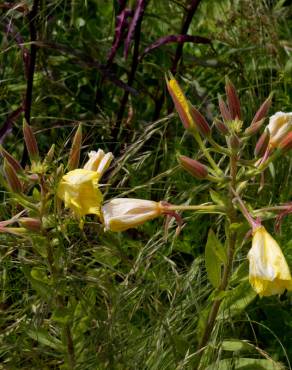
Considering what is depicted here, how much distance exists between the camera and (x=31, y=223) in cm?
127

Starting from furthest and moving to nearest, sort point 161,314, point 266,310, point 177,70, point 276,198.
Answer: point 177,70 → point 276,198 → point 266,310 → point 161,314

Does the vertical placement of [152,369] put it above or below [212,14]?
below

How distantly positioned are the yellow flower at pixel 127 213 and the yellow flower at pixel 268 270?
21cm

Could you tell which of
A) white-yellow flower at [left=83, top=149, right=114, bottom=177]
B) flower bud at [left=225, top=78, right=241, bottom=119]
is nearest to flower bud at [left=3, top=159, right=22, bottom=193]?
white-yellow flower at [left=83, top=149, right=114, bottom=177]

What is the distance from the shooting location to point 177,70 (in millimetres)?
2010

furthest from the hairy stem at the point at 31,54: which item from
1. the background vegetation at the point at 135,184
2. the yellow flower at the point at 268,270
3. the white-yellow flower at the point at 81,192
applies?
the yellow flower at the point at 268,270

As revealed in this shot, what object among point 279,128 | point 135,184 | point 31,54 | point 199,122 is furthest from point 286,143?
point 31,54

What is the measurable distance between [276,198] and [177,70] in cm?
46

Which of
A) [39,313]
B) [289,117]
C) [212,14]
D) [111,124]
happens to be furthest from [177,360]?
[212,14]

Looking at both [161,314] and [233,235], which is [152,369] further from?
[233,235]

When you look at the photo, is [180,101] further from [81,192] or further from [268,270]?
[268,270]

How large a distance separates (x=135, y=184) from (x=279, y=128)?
0.60 meters

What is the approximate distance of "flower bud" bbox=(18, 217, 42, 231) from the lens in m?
1.26

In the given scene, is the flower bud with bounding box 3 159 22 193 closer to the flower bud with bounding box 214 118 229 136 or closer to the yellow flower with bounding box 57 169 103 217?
the yellow flower with bounding box 57 169 103 217
